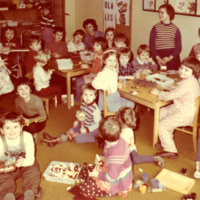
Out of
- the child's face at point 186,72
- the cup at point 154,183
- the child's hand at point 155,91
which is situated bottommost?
the cup at point 154,183

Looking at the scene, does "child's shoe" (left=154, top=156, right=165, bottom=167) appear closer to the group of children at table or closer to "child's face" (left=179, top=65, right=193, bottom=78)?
the group of children at table

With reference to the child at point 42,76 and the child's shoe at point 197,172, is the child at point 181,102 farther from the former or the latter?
the child at point 42,76

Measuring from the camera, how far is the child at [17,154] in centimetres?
332

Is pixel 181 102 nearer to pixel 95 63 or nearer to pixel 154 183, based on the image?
pixel 154 183

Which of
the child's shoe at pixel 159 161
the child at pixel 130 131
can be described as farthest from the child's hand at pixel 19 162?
the child's shoe at pixel 159 161

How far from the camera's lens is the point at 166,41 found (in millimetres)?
5629

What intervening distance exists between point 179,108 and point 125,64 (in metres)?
1.28

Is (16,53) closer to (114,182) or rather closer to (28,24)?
(28,24)

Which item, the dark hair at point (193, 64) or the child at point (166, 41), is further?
the child at point (166, 41)

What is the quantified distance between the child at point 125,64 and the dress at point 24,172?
2067 mm

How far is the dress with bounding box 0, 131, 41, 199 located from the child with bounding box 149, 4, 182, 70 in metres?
2.99

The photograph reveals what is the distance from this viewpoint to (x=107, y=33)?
20.1ft

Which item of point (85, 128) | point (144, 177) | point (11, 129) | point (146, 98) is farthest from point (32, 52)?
point (144, 177)

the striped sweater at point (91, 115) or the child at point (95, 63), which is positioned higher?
the child at point (95, 63)
